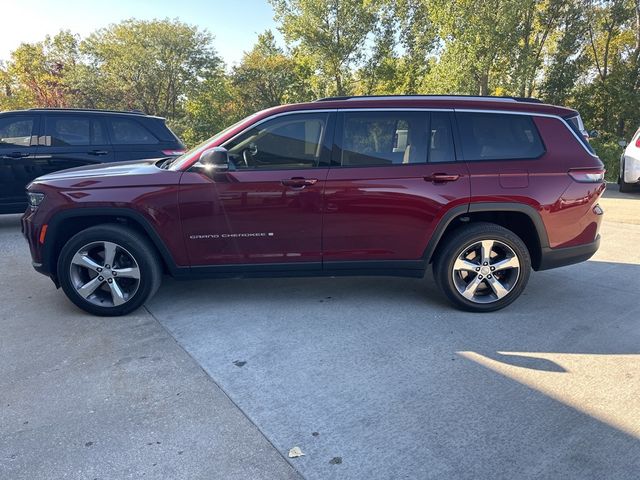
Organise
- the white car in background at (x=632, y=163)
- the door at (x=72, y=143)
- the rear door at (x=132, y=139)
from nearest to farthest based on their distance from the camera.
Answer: the door at (x=72, y=143) < the rear door at (x=132, y=139) < the white car in background at (x=632, y=163)

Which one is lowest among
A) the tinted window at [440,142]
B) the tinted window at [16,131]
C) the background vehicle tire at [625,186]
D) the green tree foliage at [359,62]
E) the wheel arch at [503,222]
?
the wheel arch at [503,222]

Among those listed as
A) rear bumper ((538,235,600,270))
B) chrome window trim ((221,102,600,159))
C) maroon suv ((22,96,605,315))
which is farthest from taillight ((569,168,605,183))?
rear bumper ((538,235,600,270))

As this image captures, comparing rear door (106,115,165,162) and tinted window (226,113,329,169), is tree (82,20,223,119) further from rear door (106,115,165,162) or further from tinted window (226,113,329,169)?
tinted window (226,113,329,169)

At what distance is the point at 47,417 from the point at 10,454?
0.99 feet

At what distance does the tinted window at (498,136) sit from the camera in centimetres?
388

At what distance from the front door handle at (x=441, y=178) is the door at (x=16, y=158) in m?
6.14

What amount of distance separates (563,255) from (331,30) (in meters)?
22.9

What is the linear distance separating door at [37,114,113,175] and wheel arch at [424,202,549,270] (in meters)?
5.64

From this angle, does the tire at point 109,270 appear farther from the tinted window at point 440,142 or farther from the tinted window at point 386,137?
the tinted window at point 440,142

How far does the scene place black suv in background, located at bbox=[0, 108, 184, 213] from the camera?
6895mm

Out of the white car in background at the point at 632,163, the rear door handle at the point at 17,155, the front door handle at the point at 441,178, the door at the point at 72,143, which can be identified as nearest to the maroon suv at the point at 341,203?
the front door handle at the point at 441,178

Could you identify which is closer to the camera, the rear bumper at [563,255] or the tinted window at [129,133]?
the rear bumper at [563,255]

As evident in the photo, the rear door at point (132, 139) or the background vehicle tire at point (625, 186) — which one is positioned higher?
the rear door at point (132, 139)

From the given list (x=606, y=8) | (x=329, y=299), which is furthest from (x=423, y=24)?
(x=329, y=299)
